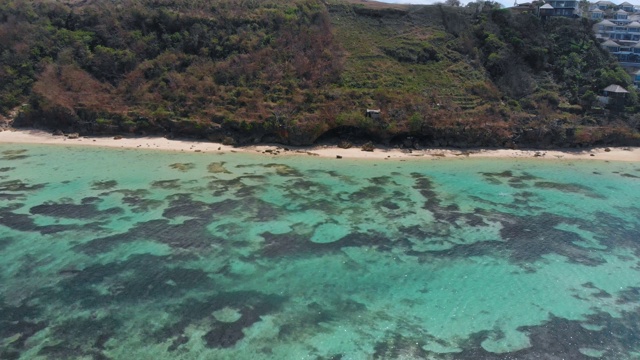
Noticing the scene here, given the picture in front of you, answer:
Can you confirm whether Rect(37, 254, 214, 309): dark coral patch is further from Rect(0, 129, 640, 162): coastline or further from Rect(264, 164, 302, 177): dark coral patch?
Rect(0, 129, 640, 162): coastline

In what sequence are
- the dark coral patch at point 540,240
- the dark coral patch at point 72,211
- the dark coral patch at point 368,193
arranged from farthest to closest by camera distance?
the dark coral patch at point 368,193, the dark coral patch at point 72,211, the dark coral patch at point 540,240

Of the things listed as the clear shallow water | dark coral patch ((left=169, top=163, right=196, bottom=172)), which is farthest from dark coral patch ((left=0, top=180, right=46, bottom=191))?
dark coral patch ((left=169, top=163, right=196, bottom=172))

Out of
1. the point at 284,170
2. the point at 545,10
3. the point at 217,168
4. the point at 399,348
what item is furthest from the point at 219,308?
the point at 545,10

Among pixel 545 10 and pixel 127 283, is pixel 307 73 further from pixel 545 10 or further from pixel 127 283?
pixel 545 10

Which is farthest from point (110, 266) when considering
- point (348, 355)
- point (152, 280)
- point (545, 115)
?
point (545, 115)

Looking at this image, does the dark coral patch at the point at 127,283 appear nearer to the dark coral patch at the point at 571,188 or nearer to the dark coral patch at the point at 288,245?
the dark coral patch at the point at 288,245

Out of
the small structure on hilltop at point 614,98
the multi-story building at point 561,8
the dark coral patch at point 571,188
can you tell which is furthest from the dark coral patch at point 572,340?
the multi-story building at point 561,8
